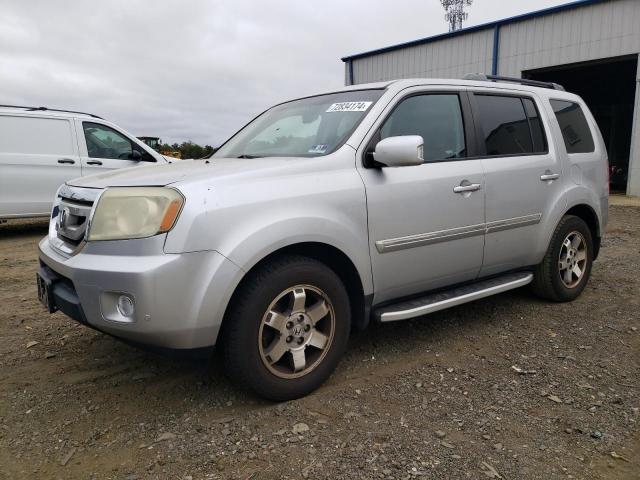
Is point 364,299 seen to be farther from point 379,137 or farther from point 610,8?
point 610,8

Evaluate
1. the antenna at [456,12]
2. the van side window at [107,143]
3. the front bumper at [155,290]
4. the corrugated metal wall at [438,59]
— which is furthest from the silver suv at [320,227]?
the antenna at [456,12]

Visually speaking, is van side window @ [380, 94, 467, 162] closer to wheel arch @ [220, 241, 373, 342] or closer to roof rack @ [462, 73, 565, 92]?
roof rack @ [462, 73, 565, 92]

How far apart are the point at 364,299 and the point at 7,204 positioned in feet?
21.6

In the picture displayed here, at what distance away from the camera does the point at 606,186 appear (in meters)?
4.62

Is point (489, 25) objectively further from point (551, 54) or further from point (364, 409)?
point (364, 409)

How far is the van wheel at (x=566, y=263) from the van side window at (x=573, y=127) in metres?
0.61

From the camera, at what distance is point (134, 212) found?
2.40m

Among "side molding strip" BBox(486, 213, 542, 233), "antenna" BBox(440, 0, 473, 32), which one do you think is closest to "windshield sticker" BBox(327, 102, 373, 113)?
"side molding strip" BBox(486, 213, 542, 233)

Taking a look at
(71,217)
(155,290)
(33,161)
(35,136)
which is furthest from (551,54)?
(155,290)

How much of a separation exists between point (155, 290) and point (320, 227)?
0.88 meters

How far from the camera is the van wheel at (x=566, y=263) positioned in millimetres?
4148

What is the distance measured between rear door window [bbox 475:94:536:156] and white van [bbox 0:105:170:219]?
4885 millimetres

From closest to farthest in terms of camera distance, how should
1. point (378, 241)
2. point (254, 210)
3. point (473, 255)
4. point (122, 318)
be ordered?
point (122, 318) < point (254, 210) < point (378, 241) < point (473, 255)

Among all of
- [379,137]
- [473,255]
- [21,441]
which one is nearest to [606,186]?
[473,255]
